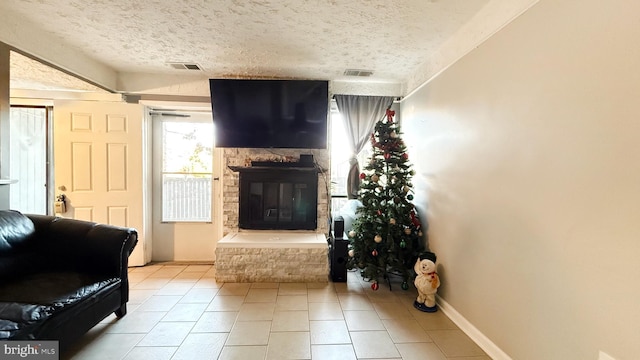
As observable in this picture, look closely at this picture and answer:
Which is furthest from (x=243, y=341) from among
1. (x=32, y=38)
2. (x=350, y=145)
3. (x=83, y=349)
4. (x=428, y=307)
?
(x=32, y=38)

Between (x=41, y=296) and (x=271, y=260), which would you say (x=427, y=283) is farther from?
(x=41, y=296)

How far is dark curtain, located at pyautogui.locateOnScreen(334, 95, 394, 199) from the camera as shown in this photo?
3.69 metres

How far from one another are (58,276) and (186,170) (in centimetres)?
196

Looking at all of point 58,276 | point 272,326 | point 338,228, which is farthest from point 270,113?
point 58,276

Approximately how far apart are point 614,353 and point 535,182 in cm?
83

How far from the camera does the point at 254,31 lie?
2461 mm

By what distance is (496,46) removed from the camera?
1.92 meters

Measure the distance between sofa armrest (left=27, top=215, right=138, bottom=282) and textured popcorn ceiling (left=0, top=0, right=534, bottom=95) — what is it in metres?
1.65

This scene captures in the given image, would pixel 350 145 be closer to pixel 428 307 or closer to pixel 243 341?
pixel 428 307

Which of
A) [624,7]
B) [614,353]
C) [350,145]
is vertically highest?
[624,7]

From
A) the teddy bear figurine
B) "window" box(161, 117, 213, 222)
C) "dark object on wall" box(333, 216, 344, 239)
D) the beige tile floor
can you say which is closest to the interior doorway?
"window" box(161, 117, 213, 222)

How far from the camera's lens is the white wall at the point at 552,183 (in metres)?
1.15

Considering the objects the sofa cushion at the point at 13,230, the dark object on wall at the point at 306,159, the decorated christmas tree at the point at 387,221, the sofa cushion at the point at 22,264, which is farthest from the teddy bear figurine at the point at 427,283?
the sofa cushion at the point at 13,230

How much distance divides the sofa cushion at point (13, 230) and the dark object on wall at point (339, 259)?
2.70 m
